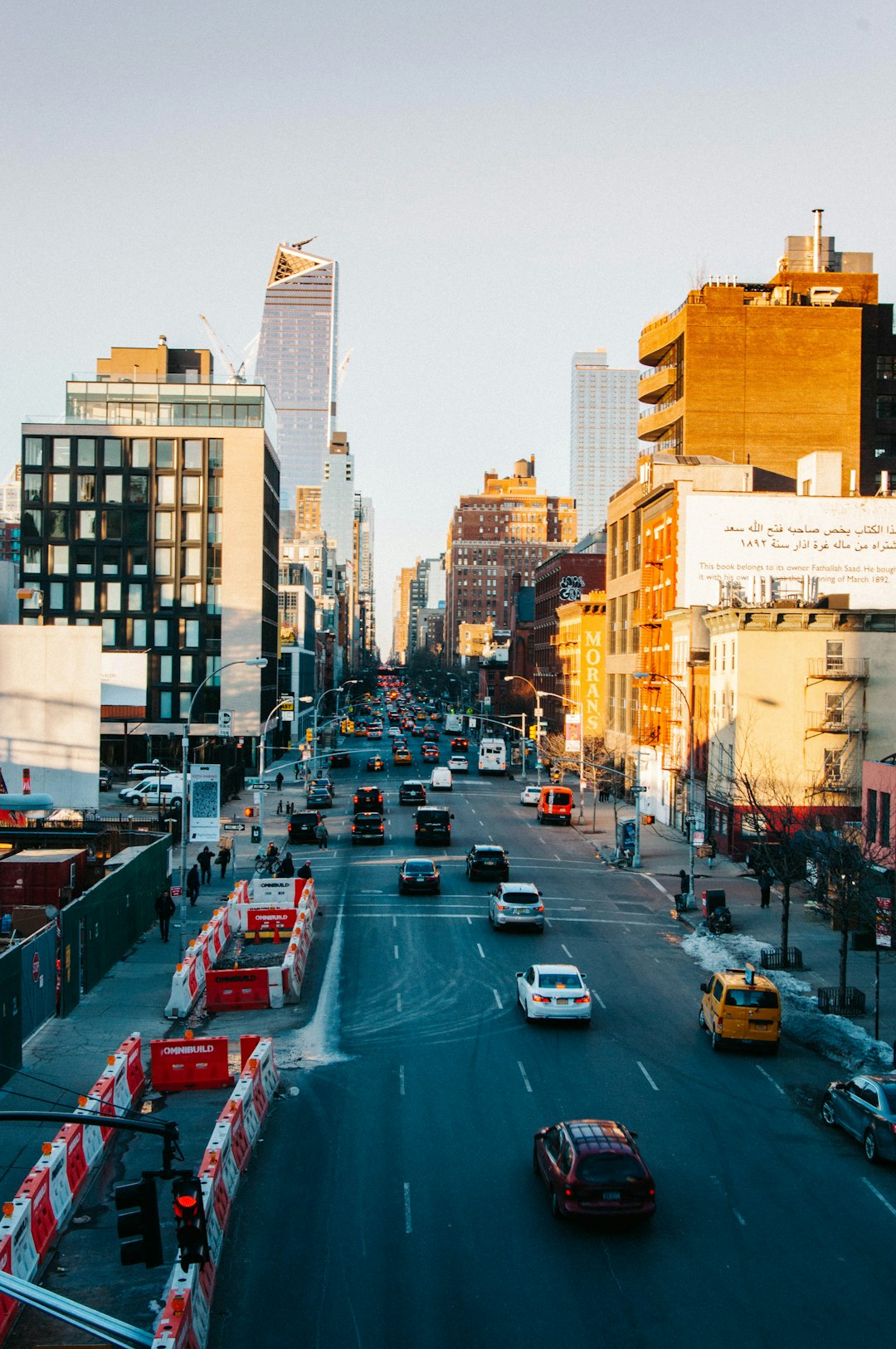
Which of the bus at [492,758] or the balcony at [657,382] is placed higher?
the balcony at [657,382]

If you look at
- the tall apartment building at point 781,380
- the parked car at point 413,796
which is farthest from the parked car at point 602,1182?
the tall apartment building at point 781,380

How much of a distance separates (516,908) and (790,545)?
→ 110 ft

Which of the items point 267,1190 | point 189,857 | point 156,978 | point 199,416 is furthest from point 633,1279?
point 199,416

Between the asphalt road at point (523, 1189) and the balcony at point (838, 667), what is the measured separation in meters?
22.8

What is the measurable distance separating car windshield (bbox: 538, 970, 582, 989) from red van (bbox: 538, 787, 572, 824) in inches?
1589

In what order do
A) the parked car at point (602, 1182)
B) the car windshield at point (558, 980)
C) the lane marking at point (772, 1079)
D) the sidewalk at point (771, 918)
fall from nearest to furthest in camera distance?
1. the parked car at point (602, 1182)
2. the lane marking at point (772, 1079)
3. the car windshield at point (558, 980)
4. the sidewalk at point (771, 918)

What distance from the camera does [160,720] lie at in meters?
91.4

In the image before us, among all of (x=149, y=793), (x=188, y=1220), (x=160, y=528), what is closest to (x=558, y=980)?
(x=188, y=1220)

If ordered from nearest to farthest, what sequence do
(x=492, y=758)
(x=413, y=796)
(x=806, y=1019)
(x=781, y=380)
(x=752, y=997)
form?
(x=752, y=997) < (x=806, y=1019) < (x=413, y=796) < (x=781, y=380) < (x=492, y=758)

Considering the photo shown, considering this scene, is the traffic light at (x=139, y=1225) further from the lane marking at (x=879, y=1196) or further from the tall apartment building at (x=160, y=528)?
the tall apartment building at (x=160, y=528)

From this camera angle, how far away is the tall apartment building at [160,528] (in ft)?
301

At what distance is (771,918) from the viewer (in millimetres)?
40875

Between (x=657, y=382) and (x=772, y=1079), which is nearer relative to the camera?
(x=772, y=1079)

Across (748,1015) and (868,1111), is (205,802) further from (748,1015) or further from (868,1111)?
(868,1111)
